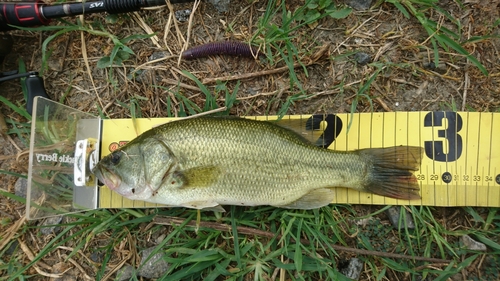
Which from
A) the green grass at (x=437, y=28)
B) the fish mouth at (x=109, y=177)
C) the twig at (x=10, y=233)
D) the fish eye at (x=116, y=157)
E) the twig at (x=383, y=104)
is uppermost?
the green grass at (x=437, y=28)

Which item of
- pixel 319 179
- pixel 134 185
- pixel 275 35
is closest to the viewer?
pixel 134 185

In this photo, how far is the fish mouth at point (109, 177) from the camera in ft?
10.4

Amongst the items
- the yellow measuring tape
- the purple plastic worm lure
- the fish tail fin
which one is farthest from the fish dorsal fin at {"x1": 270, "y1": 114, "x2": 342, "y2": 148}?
the purple plastic worm lure

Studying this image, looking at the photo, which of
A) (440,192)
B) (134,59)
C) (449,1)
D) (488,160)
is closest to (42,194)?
(134,59)

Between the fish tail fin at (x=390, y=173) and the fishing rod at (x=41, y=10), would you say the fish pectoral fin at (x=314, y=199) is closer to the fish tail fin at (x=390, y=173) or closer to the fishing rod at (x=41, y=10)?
the fish tail fin at (x=390, y=173)

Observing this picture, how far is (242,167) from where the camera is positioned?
3195 millimetres

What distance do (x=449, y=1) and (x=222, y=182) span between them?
3350 mm

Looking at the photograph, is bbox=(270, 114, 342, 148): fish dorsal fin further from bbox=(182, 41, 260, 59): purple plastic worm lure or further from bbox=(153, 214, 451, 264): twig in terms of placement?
bbox=(153, 214, 451, 264): twig

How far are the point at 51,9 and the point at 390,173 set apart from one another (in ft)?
13.8

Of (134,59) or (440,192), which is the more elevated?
(134,59)

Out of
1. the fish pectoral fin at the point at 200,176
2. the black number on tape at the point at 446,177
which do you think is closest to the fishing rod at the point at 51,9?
the fish pectoral fin at the point at 200,176

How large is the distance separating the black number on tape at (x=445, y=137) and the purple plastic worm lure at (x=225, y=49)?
2.07 metres

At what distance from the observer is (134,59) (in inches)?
160

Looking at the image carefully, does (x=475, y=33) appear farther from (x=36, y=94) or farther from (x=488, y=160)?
(x=36, y=94)
